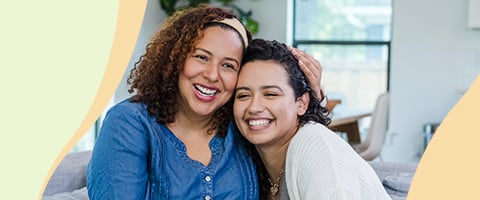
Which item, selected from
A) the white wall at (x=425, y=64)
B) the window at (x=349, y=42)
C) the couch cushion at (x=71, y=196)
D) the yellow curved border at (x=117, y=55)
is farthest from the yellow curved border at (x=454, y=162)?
the window at (x=349, y=42)

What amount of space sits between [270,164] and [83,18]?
5.95 ft

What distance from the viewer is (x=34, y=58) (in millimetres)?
2715

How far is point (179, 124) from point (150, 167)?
142 millimetres

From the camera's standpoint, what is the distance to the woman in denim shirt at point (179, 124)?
1566mm

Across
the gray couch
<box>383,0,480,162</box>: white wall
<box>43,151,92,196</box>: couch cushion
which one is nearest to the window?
<box>383,0,480,162</box>: white wall

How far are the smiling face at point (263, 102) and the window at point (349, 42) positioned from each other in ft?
13.4

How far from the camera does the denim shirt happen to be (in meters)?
1.56

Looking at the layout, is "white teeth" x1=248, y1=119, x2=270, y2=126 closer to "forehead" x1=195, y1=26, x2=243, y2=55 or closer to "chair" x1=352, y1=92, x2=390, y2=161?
"forehead" x1=195, y1=26, x2=243, y2=55

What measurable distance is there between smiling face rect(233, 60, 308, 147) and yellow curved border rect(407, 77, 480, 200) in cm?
34

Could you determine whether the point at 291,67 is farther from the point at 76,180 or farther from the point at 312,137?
the point at 76,180

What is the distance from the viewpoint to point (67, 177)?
222 cm

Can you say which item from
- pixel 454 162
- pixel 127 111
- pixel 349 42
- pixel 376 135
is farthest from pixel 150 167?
pixel 349 42

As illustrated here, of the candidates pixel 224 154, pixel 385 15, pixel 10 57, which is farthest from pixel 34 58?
pixel 385 15

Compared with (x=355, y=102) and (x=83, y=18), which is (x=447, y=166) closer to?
(x=83, y=18)
